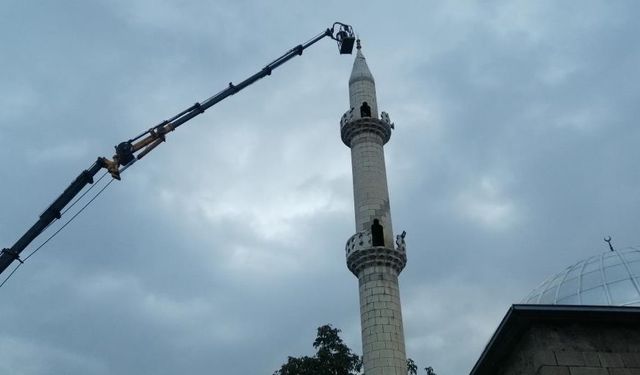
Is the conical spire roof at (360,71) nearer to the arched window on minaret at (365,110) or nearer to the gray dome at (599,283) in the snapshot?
the arched window on minaret at (365,110)

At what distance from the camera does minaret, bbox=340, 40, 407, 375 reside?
20125 mm

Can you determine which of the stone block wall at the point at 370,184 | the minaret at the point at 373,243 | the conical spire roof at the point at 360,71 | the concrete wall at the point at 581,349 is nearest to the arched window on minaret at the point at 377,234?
the minaret at the point at 373,243

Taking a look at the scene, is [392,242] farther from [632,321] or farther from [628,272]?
[632,321]

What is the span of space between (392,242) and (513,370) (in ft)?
35.2

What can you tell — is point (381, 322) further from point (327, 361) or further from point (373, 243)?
point (327, 361)

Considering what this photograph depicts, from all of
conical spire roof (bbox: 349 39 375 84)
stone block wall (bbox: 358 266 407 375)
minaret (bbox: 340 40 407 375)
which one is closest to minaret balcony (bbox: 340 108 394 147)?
minaret (bbox: 340 40 407 375)

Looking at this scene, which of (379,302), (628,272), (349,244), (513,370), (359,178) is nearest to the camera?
(513,370)

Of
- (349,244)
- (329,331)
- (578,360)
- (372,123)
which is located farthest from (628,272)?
(329,331)

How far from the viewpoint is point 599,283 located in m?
15.6

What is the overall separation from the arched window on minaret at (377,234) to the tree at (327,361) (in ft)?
30.1

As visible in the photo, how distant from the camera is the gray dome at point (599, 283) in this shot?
14.8 m

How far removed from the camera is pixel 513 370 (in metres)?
12.1

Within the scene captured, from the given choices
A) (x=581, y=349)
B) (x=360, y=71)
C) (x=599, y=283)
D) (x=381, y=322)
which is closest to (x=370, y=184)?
(x=381, y=322)

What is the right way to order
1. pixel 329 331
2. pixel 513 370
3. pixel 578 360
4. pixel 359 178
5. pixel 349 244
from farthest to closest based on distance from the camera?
pixel 329 331 → pixel 359 178 → pixel 349 244 → pixel 513 370 → pixel 578 360
